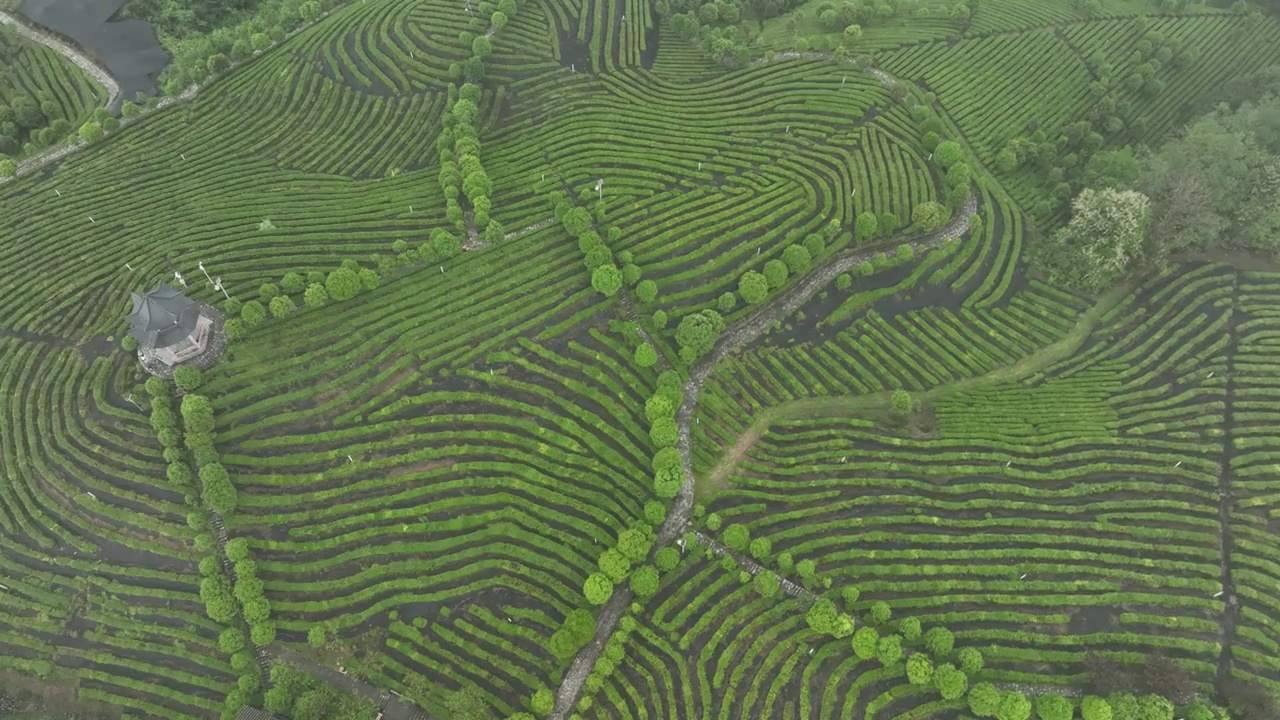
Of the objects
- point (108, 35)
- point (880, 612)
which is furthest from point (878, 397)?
point (108, 35)

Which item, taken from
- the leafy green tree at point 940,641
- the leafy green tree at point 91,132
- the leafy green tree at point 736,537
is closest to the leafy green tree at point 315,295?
the leafy green tree at point 91,132

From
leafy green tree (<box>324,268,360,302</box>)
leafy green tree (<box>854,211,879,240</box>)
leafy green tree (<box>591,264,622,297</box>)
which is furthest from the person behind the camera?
leafy green tree (<box>854,211,879,240</box>)

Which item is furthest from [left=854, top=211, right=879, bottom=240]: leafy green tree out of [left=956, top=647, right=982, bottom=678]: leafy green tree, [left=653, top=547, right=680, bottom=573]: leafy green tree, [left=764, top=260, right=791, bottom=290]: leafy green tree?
[left=956, top=647, right=982, bottom=678]: leafy green tree

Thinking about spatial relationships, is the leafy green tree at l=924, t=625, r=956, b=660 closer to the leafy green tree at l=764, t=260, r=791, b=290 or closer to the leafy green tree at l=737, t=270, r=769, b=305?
the leafy green tree at l=737, t=270, r=769, b=305

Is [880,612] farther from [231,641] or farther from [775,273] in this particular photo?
[231,641]

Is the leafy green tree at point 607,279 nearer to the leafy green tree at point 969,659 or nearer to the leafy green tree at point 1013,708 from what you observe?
the leafy green tree at point 969,659

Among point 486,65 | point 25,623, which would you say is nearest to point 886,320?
point 486,65
